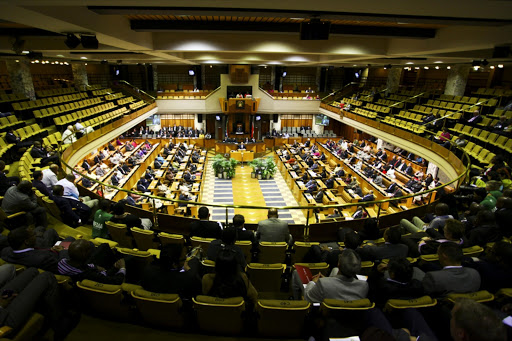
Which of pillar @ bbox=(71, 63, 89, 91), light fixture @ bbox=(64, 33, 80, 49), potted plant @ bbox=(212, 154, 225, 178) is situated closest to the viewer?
light fixture @ bbox=(64, 33, 80, 49)

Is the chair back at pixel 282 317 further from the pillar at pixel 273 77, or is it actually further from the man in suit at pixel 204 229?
the pillar at pixel 273 77

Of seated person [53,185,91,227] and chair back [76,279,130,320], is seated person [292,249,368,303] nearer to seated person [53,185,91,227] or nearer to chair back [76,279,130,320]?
chair back [76,279,130,320]

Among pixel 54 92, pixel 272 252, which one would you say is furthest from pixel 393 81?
pixel 54 92

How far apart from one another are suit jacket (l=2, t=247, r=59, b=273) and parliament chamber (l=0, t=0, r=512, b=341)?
0.7 inches

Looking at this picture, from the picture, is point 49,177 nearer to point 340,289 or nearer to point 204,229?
point 204,229

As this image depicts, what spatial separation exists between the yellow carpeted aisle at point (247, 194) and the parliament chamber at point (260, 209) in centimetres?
13

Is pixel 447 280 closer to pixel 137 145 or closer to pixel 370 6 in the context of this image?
pixel 370 6

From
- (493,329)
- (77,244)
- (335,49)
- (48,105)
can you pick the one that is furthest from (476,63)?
(48,105)

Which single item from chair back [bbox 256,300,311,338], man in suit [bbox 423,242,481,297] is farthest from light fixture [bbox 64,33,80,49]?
man in suit [bbox 423,242,481,297]

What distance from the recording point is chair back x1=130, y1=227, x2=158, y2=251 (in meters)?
3.95

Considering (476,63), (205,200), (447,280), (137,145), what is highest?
(476,63)

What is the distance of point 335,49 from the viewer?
8023 millimetres

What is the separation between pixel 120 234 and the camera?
4.10m

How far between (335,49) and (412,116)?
8.02m
